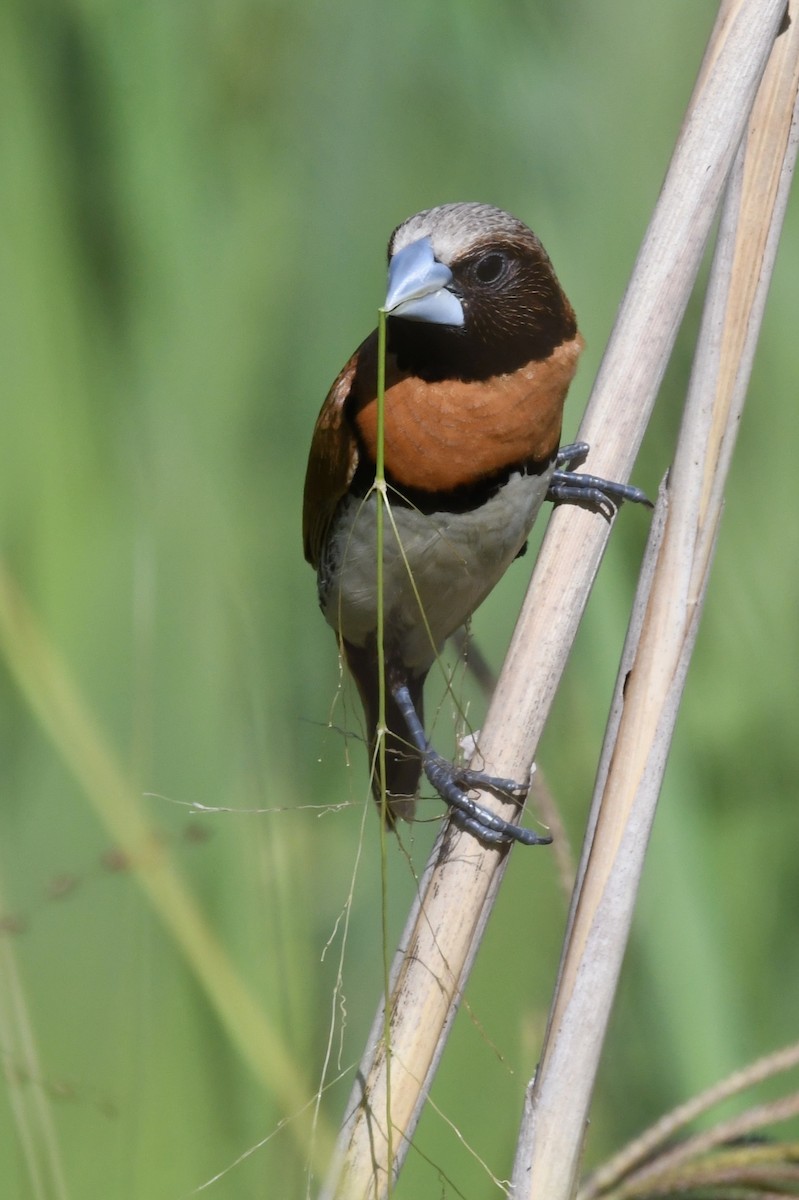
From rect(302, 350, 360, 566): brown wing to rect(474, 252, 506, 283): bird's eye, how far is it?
0.16 m

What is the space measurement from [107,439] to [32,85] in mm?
308

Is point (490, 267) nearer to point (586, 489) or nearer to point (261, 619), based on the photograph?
point (586, 489)

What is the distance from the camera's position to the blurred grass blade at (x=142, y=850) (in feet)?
3.34

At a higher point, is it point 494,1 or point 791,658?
point 494,1

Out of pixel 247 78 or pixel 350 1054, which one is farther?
pixel 247 78

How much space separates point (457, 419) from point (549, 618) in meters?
0.27

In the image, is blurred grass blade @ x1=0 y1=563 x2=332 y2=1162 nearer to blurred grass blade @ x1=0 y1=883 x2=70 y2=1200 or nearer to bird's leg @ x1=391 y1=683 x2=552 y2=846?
blurred grass blade @ x1=0 y1=883 x2=70 y2=1200

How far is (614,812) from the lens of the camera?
86cm

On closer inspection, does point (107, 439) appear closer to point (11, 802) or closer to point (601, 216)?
point (11, 802)

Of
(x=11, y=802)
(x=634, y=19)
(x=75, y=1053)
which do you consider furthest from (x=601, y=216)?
(x=75, y=1053)

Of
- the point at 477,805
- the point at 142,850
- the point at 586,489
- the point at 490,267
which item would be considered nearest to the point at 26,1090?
the point at 142,850

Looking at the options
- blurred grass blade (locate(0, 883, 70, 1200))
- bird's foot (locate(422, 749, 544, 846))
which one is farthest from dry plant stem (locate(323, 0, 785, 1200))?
blurred grass blade (locate(0, 883, 70, 1200))

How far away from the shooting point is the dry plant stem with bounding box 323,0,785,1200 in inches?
33.6

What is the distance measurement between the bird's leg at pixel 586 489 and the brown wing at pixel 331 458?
22 centimetres
